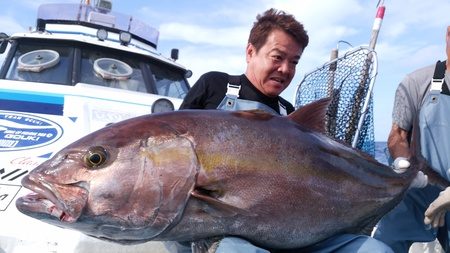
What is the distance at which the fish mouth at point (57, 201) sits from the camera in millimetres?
1908

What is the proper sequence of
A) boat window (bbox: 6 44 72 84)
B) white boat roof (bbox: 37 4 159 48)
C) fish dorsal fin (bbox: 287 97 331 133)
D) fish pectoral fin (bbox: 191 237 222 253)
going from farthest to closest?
white boat roof (bbox: 37 4 159 48)
boat window (bbox: 6 44 72 84)
fish dorsal fin (bbox: 287 97 331 133)
fish pectoral fin (bbox: 191 237 222 253)

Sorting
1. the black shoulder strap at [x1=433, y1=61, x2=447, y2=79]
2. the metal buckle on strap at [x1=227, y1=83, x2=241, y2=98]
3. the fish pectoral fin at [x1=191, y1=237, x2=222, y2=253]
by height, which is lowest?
the fish pectoral fin at [x1=191, y1=237, x2=222, y2=253]

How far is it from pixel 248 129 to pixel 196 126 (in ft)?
A: 0.88

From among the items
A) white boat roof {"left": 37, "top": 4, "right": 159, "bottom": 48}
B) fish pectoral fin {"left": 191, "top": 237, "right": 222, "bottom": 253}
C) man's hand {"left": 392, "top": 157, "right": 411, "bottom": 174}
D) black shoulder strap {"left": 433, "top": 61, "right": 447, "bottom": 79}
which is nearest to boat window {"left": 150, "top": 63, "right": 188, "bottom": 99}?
white boat roof {"left": 37, "top": 4, "right": 159, "bottom": 48}

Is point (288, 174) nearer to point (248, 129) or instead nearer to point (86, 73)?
point (248, 129)

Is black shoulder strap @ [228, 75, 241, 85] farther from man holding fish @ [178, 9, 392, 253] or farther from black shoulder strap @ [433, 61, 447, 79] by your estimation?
black shoulder strap @ [433, 61, 447, 79]

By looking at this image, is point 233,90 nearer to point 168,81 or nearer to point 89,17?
point 168,81

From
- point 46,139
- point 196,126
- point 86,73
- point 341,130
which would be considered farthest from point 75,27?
point 196,126

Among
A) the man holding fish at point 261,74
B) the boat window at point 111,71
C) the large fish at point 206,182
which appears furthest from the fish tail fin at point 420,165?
the boat window at point 111,71

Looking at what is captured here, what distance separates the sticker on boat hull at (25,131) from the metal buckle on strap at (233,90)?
162 cm

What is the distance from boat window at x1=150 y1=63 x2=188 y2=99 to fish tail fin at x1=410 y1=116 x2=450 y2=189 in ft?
12.6

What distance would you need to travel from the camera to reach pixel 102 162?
202cm

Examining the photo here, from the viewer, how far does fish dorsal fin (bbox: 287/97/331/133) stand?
257cm

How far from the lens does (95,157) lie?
2.01m
